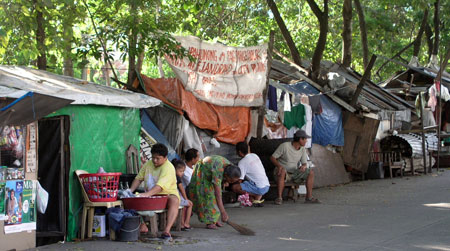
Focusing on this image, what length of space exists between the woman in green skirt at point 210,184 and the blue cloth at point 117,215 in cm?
138

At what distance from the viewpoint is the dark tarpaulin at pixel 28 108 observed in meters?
6.99

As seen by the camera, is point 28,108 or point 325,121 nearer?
point 28,108

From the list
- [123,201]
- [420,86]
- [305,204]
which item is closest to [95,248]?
[123,201]

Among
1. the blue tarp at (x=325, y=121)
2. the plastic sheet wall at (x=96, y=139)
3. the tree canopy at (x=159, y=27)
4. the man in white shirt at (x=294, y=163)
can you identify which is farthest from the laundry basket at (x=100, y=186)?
the blue tarp at (x=325, y=121)

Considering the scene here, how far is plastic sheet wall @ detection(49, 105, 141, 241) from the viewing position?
27.8 ft

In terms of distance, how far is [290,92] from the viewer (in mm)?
14852

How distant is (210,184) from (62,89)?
8.51 feet

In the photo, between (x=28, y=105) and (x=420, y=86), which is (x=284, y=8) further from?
(x=28, y=105)

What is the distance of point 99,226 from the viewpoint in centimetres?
829

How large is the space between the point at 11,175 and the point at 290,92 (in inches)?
341

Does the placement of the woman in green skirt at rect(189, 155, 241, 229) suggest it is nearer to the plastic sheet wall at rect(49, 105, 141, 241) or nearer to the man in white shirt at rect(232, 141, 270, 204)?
the plastic sheet wall at rect(49, 105, 141, 241)

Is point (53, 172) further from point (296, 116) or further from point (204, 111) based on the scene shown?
point (296, 116)

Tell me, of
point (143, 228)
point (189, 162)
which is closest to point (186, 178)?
point (189, 162)

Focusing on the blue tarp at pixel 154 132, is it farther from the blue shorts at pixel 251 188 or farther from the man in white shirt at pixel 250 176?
the blue shorts at pixel 251 188
